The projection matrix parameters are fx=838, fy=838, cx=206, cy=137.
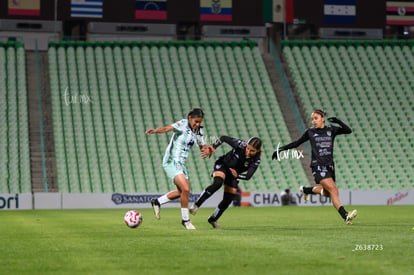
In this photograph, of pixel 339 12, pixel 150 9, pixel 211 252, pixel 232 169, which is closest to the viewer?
pixel 211 252

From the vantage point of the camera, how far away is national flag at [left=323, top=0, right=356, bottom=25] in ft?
148

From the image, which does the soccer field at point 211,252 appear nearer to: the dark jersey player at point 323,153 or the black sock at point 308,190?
the dark jersey player at point 323,153

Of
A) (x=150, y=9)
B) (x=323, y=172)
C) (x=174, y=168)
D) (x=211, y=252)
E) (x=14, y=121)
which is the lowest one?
(x=211, y=252)

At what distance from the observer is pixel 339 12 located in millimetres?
45188

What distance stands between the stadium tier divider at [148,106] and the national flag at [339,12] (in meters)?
4.38

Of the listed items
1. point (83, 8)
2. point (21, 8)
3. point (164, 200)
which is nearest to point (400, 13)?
point (83, 8)

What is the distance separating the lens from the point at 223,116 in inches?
1619

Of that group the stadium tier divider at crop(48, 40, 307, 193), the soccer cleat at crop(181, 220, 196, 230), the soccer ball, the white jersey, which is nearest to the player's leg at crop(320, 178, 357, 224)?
the white jersey

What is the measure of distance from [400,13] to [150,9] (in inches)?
542

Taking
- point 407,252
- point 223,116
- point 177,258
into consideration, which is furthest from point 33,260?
point 223,116

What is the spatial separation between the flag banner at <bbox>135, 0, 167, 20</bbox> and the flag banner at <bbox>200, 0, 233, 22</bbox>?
2099 mm

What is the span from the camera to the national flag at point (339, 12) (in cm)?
4503

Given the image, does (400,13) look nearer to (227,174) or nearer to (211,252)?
(227,174)

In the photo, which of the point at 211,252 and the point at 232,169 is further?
the point at 232,169
